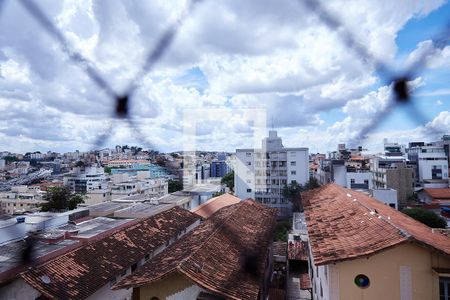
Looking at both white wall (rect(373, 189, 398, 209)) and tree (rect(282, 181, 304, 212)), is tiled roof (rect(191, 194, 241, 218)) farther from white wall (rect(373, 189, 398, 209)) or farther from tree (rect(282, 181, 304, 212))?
white wall (rect(373, 189, 398, 209))

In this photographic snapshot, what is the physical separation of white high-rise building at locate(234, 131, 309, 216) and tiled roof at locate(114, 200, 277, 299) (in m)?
12.4

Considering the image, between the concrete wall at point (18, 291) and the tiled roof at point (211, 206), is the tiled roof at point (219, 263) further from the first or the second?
the tiled roof at point (211, 206)

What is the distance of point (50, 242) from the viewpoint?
6.38 metres

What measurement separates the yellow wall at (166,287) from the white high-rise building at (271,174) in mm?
14289

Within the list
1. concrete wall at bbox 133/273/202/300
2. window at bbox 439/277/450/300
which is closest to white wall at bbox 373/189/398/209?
window at bbox 439/277/450/300

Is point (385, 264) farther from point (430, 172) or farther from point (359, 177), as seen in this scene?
point (430, 172)

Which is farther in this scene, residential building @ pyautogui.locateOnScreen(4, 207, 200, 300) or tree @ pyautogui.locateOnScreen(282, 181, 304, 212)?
tree @ pyautogui.locateOnScreen(282, 181, 304, 212)

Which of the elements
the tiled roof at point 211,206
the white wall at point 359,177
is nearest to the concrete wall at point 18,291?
the tiled roof at point 211,206

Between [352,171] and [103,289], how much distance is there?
14.4 meters

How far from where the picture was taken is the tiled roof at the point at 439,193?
668 inches

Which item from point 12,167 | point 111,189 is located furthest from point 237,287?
point 111,189

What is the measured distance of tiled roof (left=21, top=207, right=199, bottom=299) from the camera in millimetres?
4742

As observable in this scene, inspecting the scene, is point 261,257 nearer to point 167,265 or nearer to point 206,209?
point 167,265

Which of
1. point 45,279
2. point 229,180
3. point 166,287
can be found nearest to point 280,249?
point 166,287
